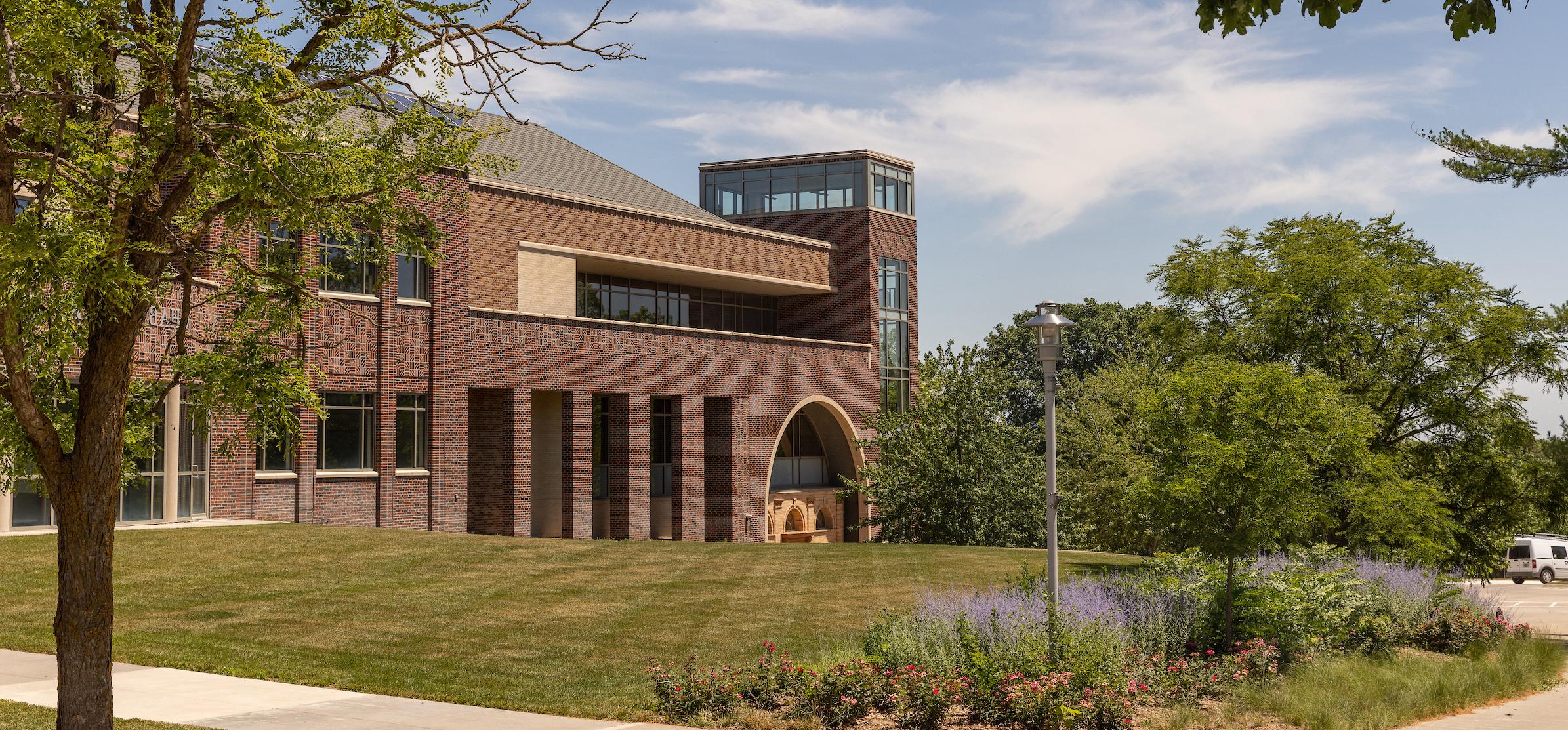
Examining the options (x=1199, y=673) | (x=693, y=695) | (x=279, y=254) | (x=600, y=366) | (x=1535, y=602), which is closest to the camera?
(x=279, y=254)

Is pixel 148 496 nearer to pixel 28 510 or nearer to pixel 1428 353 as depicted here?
pixel 28 510

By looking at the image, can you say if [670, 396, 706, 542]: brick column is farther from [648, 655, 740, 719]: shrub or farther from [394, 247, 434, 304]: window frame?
[648, 655, 740, 719]: shrub

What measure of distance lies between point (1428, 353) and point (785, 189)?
1199 inches

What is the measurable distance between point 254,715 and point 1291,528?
11.9 meters

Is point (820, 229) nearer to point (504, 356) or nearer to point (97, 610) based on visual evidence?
point (504, 356)

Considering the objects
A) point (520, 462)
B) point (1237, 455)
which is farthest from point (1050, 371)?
point (520, 462)

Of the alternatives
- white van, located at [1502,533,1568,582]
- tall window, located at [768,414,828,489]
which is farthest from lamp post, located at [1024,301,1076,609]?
white van, located at [1502,533,1568,582]

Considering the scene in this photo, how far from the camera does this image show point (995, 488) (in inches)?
1644

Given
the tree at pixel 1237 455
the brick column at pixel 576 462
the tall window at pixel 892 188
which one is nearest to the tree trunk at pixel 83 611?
the tree at pixel 1237 455

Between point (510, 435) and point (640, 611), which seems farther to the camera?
point (510, 435)

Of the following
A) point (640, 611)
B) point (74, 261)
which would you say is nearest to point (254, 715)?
point (74, 261)

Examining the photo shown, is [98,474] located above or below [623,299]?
below

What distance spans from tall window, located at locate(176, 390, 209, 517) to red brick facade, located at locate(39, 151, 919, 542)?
28 cm

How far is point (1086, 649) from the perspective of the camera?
1268 cm
